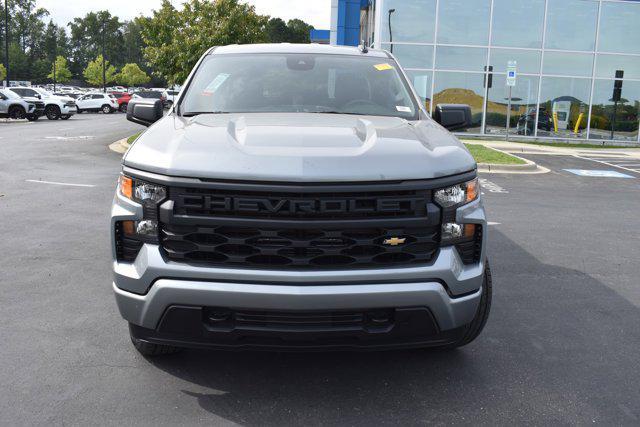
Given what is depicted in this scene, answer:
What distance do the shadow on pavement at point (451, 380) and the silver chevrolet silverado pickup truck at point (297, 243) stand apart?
37cm

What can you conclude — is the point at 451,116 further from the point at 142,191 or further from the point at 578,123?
the point at 578,123

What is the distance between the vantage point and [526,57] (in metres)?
25.5

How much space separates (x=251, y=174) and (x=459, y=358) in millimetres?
1805

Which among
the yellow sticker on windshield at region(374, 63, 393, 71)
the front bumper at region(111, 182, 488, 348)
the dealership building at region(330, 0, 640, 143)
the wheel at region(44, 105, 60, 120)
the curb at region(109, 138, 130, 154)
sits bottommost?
the curb at region(109, 138, 130, 154)

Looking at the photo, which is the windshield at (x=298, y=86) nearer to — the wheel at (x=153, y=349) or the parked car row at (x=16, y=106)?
the wheel at (x=153, y=349)

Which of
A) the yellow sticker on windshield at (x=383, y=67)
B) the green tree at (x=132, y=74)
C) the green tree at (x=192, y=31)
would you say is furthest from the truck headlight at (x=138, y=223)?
the green tree at (x=132, y=74)

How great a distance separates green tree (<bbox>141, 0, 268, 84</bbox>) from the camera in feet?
67.6

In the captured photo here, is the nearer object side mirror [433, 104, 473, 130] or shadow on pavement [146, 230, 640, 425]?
shadow on pavement [146, 230, 640, 425]

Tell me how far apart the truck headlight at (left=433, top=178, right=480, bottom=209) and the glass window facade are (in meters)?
→ 22.4

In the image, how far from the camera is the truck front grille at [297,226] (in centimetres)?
286

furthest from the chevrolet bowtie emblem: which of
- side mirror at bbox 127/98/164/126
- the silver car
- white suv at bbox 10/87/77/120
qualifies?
white suv at bbox 10/87/77/120

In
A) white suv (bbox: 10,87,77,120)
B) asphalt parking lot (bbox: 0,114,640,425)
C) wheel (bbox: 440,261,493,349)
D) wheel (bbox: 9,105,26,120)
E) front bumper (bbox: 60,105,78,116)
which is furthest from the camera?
front bumper (bbox: 60,105,78,116)

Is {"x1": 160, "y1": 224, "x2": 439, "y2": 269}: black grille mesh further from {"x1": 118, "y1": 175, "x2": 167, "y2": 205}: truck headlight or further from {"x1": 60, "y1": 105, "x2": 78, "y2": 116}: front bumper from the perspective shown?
{"x1": 60, "y1": 105, "x2": 78, "y2": 116}: front bumper

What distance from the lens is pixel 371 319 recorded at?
115 inches
